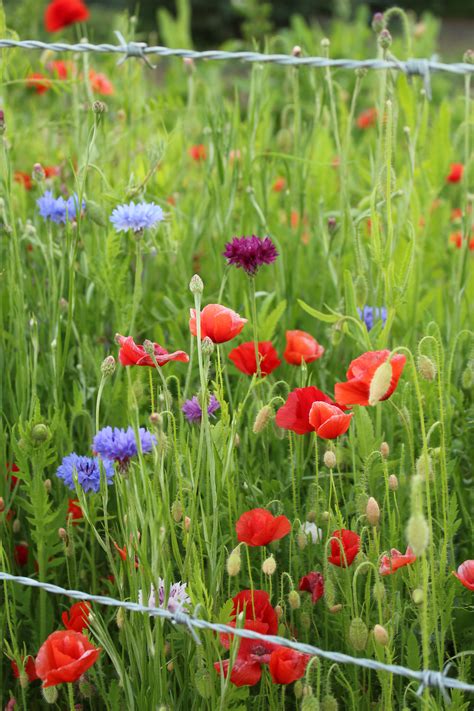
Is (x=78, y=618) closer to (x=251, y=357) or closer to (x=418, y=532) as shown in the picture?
(x=251, y=357)

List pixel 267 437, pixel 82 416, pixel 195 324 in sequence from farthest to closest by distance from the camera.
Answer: pixel 82 416 → pixel 267 437 → pixel 195 324

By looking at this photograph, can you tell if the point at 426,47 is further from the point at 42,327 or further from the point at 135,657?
the point at 135,657

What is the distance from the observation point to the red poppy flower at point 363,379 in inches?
42.2

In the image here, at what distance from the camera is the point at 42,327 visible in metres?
1.61

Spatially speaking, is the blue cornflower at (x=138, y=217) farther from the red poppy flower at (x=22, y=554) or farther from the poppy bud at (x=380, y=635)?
the poppy bud at (x=380, y=635)

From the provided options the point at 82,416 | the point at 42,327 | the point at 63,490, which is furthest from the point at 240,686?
the point at 42,327

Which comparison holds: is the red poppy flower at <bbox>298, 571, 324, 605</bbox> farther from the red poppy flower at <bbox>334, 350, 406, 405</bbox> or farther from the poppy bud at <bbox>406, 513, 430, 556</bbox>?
the poppy bud at <bbox>406, 513, 430, 556</bbox>

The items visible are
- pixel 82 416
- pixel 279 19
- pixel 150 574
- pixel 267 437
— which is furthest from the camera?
pixel 279 19

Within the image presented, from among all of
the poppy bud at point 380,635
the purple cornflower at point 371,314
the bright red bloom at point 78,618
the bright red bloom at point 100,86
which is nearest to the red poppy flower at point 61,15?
the bright red bloom at point 100,86

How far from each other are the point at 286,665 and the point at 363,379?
11.5 inches

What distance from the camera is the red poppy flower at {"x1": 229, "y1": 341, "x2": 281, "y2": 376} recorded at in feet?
4.33

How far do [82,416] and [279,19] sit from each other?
23.4 ft

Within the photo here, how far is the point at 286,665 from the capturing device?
3.31 feet

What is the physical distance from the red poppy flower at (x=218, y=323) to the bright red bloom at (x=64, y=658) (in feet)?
1.14
